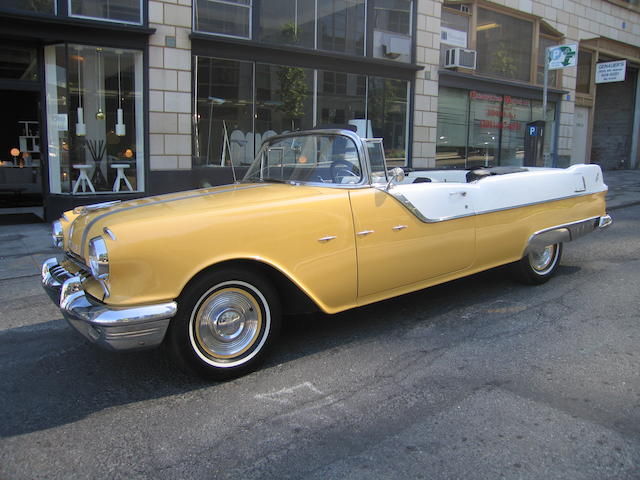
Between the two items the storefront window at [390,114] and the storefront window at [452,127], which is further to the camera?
the storefront window at [452,127]

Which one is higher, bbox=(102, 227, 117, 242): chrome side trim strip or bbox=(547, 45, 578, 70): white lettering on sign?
bbox=(547, 45, 578, 70): white lettering on sign

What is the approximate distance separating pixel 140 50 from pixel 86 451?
28.6ft

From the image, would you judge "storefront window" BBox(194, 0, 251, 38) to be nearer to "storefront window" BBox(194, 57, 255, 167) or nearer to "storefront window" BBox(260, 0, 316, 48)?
"storefront window" BBox(260, 0, 316, 48)

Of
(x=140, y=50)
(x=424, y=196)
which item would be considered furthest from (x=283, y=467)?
(x=140, y=50)

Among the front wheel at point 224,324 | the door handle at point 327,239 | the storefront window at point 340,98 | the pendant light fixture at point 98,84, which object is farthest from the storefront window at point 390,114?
the front wheel at point 224,324

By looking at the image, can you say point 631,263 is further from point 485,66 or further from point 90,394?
point 485,66

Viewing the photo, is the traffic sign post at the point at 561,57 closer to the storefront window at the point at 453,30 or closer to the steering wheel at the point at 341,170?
the storefront window at the point at 453,30

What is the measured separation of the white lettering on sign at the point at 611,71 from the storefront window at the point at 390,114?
9.98m

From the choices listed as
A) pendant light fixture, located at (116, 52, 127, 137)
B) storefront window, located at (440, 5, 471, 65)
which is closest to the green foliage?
pendant light fixture, located at (116, 52, 127, 137)

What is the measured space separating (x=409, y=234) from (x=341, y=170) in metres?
0.72

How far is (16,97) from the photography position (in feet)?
57.5

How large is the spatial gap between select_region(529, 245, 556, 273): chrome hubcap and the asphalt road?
710 millimetres

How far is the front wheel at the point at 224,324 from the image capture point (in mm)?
3191

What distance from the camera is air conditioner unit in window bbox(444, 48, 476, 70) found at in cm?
1429
